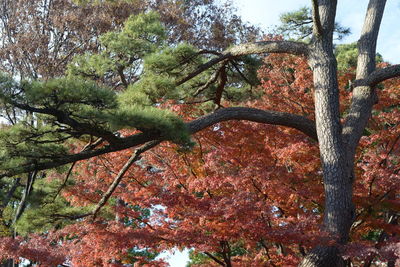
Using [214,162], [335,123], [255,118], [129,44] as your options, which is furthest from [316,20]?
[129,44]

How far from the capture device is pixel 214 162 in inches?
244

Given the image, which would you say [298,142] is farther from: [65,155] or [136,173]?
[65,155]

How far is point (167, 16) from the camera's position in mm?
11555

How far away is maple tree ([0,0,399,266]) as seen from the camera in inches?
179

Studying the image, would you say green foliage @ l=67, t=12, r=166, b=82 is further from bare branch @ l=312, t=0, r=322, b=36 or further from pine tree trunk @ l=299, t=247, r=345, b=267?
pine tree trunk @ l=299, t=247, r=345, b=267

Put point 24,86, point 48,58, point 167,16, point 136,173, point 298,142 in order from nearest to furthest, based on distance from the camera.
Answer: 1. point 24,86
2. point 298,142
3. point 136,173
4. point 48,58
5. point 167,16

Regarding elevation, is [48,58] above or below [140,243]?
above

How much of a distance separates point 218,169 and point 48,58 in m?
5.99

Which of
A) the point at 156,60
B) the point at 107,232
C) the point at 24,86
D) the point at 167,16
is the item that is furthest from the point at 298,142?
the point at 167,16

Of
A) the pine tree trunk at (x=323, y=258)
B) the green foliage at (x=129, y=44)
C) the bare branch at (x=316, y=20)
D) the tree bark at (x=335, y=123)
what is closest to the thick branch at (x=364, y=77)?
the tree bark at (x=335, y=123)

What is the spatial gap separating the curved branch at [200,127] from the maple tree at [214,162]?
0.05 feet

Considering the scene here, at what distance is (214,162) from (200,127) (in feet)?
2.32

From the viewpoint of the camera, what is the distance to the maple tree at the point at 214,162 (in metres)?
4.56

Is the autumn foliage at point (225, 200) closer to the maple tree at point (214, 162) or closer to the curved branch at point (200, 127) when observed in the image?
the maple tree at point (214, 162)
